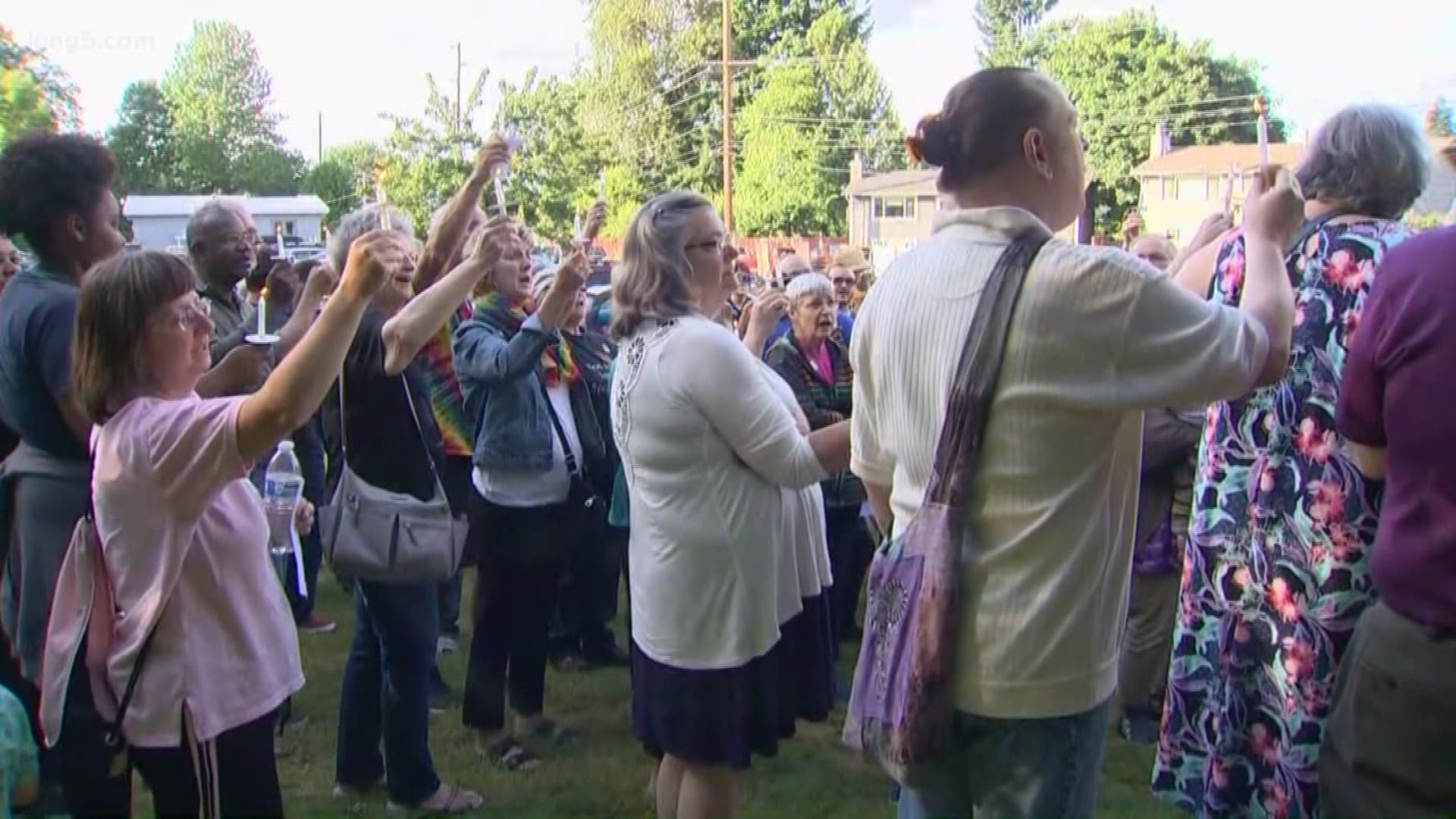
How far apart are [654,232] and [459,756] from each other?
263cm

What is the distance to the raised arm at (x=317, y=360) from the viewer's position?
207cm

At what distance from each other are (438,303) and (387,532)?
76cm

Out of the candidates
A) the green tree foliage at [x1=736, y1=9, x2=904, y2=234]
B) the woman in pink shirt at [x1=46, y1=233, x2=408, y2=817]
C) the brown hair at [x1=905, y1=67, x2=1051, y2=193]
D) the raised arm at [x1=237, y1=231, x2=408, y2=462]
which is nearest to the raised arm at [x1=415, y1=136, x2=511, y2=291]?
the woman in pink shirt at [x1=46, y1=233, x2=408, y2=817]

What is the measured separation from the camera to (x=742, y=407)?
2.81 m

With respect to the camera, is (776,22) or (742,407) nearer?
(742,407)

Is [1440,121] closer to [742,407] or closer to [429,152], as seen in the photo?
[742,407]

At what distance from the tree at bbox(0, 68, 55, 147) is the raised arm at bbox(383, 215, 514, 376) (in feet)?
114

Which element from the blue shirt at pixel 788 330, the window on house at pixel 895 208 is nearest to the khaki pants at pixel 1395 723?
the blue shirt at pixel 788 330

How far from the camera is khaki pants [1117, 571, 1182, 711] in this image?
4.74 m

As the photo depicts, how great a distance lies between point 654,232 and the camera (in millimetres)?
3045

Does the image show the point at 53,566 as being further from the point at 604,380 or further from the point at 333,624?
the point at 333,624

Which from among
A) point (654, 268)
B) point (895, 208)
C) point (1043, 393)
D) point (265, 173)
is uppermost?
point (265, 173)

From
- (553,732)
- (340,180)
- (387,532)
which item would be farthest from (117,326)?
(340,180)

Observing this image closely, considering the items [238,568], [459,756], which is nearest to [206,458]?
[238,568]
